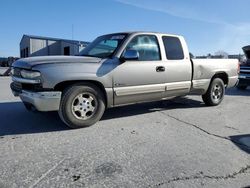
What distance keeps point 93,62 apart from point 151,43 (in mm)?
1594

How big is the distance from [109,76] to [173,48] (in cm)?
206

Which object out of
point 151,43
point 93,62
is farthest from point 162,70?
point 93,62

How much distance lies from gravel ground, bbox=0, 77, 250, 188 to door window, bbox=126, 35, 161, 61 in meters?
1.31

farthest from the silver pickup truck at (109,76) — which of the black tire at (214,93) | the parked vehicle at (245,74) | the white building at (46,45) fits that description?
the white building at (46,45)

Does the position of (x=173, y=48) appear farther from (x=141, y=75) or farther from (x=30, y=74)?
(x=30, y=74)

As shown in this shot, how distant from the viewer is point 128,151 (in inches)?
168

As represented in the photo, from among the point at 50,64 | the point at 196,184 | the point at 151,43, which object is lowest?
the point at 196,184

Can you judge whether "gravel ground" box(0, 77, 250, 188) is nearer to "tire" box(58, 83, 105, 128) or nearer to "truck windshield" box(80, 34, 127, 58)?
"tire" box(58, 83, 105, 128)

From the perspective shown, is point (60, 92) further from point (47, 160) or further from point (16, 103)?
point (16, 103)

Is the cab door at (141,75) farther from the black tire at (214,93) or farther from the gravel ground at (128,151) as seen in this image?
the black tire at (214,93)

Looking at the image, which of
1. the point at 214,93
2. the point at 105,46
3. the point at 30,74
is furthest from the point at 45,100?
the point at 214,93

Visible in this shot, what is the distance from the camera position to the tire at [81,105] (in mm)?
5203

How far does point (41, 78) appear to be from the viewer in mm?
4945

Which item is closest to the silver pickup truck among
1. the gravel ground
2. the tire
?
the tire
